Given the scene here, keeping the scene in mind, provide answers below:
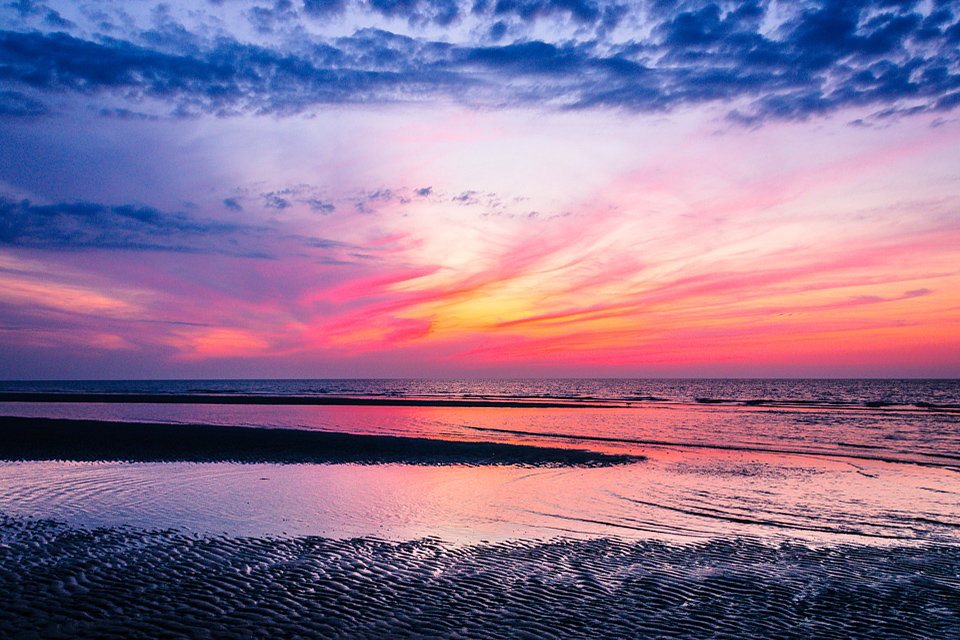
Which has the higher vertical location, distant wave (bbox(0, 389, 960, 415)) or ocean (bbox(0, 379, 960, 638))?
ocean (bbox(0, 379, 960, 638))

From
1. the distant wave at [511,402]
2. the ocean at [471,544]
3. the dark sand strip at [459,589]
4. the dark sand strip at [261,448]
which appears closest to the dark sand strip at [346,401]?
the distant wave at [511,402]

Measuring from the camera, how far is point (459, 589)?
8305 mm

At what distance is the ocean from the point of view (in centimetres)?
729

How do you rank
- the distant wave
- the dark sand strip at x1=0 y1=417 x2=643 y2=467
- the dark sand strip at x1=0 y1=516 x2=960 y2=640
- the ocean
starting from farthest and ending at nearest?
the distant wave → the dark sand strip at x1=0 y1=417 x2=643 y2=467 → the ocean → the dark sand strip at x1=0 y1=516 x2=960 y2=640

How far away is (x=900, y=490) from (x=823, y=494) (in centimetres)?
276

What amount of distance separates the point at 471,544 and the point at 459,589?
2468 millimetres

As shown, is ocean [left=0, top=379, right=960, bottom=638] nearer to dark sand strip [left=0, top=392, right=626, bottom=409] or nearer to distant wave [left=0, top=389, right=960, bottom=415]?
dark sand strip [left=0, top=392, right=626, bottom=409]

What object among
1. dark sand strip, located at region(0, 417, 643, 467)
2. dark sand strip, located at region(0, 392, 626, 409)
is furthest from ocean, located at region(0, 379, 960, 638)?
dark sand strip, located at region(0, 392, 626, 409)

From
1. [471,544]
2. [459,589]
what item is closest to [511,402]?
[471,544]

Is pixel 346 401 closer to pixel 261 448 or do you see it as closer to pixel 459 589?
pixel 261 448

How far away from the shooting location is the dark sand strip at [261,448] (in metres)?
22.2

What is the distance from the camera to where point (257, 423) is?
38.8 meters

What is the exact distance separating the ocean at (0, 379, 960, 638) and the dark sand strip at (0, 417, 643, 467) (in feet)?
0.93

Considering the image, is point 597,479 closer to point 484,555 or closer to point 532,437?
point 484,555
